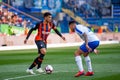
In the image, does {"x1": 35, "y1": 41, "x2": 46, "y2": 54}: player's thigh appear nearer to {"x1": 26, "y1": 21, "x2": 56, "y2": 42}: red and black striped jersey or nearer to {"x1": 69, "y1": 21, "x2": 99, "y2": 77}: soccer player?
{"x1": 26, "y1": 21, "x2": 56, "y2": 42}: red and black striped jersey

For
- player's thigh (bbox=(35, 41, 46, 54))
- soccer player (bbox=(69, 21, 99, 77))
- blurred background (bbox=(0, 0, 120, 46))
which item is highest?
soccer player (bbox=(69, 21, 99, 77))

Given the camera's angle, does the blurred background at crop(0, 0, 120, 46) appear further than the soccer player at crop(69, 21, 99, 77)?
Yes

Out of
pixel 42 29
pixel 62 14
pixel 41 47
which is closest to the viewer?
pixel 41 47

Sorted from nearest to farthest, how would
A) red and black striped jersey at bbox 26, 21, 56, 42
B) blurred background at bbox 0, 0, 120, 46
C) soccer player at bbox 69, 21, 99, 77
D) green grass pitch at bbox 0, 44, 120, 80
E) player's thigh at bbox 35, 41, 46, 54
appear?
soccer player at bbox 69, 21, 99, 77, green grass pitch at bbox 0, 44, 120, 80, player's thigh at bbox 35, 41, 46, 54, red and black striped jersey at bbox 26, 21, 56, 42, blurred background at bbox 0, 0, 120, 46

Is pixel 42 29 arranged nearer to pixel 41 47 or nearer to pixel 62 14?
pixel 41 47

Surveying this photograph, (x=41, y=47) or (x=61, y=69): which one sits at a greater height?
(x=41, y=47)

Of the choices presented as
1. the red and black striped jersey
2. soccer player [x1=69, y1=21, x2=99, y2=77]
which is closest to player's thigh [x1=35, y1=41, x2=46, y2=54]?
the red and black striped jersey

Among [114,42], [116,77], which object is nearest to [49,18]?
[116,77]

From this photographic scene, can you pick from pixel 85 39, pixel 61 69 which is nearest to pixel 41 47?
pixel 61 69

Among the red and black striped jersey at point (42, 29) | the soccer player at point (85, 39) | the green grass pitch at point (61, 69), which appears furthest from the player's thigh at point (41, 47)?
the soccer player at point (85, 39)

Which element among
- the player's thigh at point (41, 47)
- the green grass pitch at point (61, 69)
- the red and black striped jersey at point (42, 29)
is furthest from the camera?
the red and black striped jersey at point (42, 29)

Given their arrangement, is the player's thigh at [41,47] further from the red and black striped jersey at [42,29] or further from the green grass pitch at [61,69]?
the green grass pitch at [61,69]

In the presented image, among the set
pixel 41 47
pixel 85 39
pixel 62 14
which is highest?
pixel 85 39

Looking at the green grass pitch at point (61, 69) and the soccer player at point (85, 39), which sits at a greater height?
the soccer player at point (85, 39)
